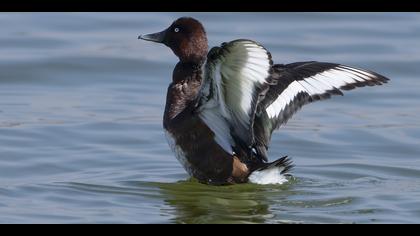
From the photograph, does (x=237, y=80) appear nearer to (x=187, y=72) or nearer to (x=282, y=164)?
(x=282, y=164)

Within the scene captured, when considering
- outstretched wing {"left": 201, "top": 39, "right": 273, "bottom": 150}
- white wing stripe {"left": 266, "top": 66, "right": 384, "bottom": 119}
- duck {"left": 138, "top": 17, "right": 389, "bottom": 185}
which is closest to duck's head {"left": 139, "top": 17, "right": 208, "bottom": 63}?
duck {"left": 138, "top": 17, "right": 389, "bottom": 185}

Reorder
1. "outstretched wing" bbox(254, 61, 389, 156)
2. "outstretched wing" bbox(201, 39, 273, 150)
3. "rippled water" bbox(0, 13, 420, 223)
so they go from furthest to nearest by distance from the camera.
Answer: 1. "outstretched wing" bbox(254, 61, 389, 156)
2. "rippled water" bbox(0, 13, 420, 223)
3. "outstretched wing" bbox(201, 39, 273, 150)

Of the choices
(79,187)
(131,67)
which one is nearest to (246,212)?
(79,187)

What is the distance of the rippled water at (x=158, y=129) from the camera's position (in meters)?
8.64

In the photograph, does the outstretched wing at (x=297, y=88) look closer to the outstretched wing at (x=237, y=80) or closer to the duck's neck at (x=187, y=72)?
the outstretched wing at (x=237, y=80)

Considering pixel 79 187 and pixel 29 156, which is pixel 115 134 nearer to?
pixel 29 156

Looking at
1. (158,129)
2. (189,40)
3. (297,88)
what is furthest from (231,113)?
(158,129)

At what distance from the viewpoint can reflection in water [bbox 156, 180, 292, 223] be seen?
27.2 feet

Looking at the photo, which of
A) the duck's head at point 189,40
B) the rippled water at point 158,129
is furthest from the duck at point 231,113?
the rippled water at point 158,129

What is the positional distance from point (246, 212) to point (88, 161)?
2222 mm

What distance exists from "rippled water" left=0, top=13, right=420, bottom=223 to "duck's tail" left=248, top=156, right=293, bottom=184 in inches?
4.5

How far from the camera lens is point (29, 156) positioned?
10344 millimetres

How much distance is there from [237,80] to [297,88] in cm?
110

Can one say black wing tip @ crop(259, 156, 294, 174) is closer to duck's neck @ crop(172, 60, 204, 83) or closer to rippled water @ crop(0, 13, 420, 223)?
rippled water @ crop(0, 13, 420, 223)
